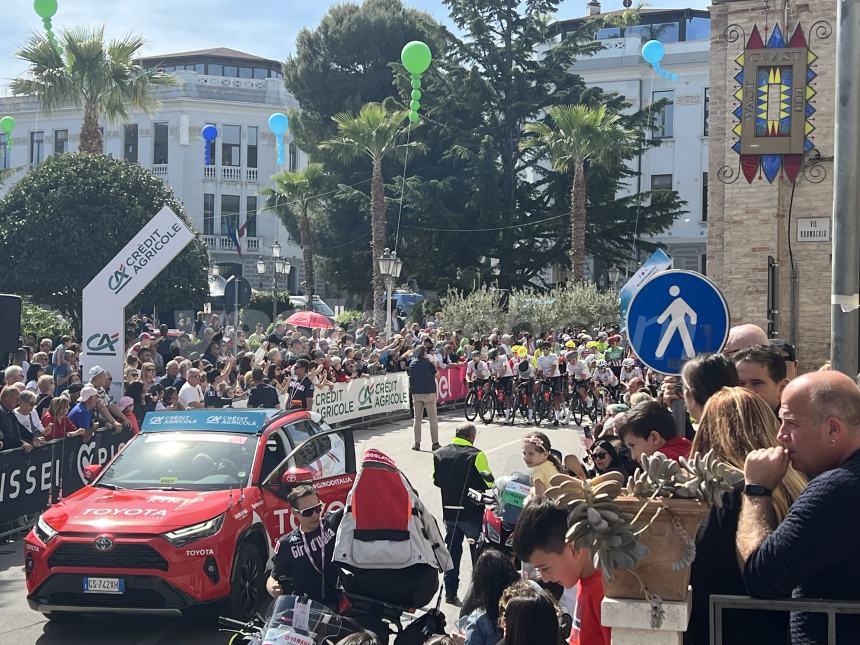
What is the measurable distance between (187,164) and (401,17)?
1594cm

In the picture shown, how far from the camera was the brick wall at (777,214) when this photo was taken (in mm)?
18891

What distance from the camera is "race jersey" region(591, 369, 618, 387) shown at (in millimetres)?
25531

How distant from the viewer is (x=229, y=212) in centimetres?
6581

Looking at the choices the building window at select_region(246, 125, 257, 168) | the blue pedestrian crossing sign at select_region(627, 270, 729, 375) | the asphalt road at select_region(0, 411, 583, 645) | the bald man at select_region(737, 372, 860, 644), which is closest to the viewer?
the bald man at select_region(737, 372, 860, 644)

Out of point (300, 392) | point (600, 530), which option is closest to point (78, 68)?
point (300, 392)

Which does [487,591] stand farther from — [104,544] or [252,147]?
[252,147]

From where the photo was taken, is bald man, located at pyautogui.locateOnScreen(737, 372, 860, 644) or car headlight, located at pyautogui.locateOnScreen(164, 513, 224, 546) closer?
bald man, located at pyautogui.locateOnScreen(737, 372, 860, 644)

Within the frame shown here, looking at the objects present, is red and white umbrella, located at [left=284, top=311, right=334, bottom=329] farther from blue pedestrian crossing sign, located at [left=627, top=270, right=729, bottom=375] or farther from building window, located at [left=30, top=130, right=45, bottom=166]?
building window, located at [left=30, top=130, right=45, bottom=166]

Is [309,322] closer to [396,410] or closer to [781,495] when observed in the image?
[396,410]

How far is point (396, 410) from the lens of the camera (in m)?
26.5

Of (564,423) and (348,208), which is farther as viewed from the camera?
(348,208)

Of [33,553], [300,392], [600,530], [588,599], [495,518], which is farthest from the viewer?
[300,392]

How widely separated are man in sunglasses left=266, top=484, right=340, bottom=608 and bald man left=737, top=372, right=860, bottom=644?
11.2 feet

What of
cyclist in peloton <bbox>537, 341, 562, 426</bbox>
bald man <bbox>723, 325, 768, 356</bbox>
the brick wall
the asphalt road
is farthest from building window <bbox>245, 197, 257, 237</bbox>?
bald man <bbox>723, 325, 768, 356</bbox>
